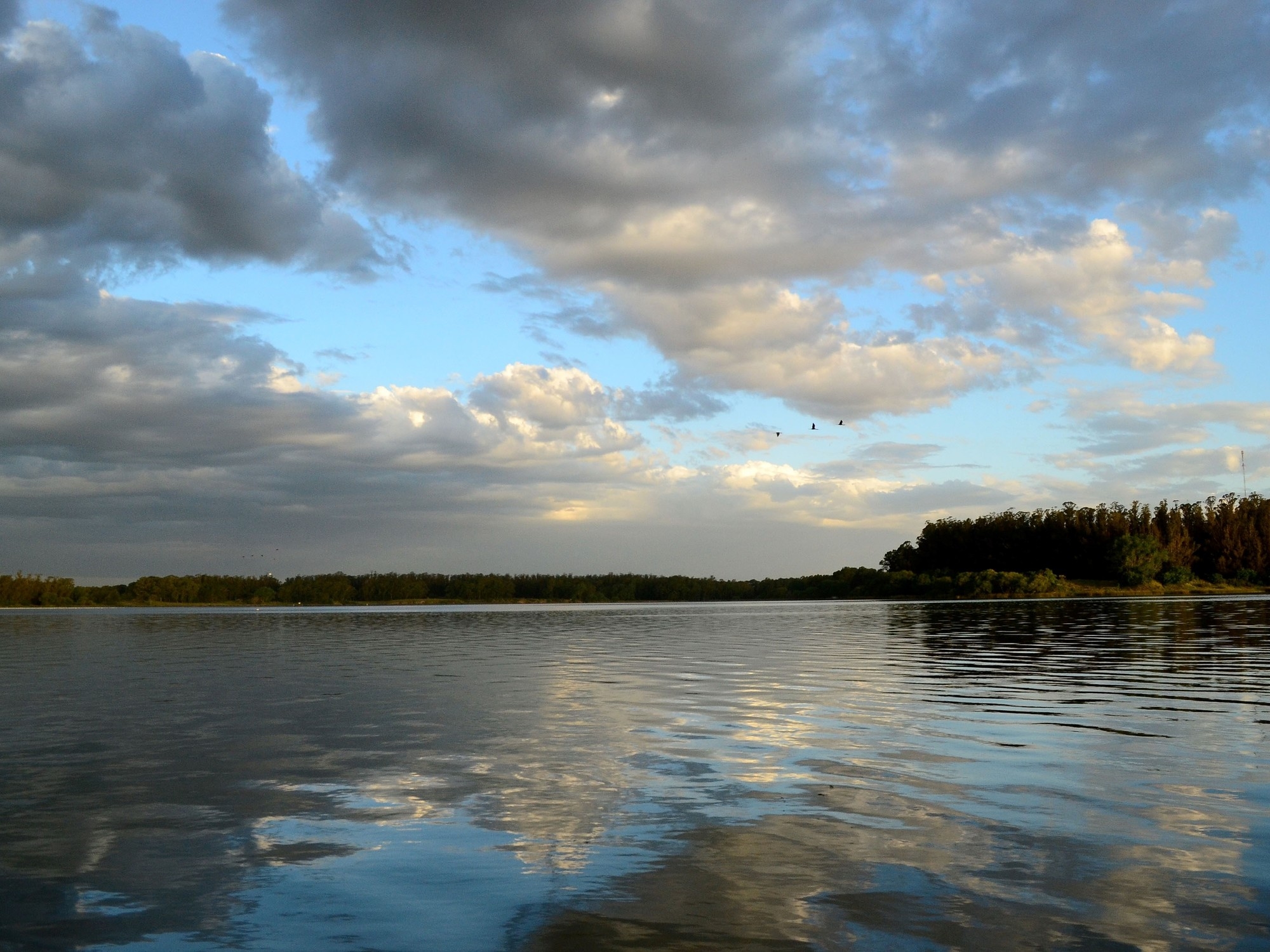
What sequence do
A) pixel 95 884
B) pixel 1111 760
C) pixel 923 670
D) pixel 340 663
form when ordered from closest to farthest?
pixel 95 884 < pixel 1111 760 < pixel 923 670 < pixel 340 663

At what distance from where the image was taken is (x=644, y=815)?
43.6 feet

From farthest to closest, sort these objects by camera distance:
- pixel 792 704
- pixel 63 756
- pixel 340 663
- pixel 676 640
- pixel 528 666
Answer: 1. pixel 676 640
2. pixel 340 663
3. pixel 528 666
4. pixel 792 704
5. pixel 63 756

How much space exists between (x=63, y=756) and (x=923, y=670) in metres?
28.5

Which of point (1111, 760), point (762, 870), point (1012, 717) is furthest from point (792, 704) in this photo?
point (762, 870)

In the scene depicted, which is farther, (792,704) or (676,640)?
(676,640)

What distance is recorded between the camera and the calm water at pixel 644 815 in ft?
29.5

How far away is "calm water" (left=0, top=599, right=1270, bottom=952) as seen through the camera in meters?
8.98

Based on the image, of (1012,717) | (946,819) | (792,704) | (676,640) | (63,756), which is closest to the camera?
(946,819)

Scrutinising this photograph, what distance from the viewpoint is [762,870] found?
34.7ft

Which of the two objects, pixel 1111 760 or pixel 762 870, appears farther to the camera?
pixel 1111 760

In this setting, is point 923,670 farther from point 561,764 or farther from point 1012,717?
point 561,764

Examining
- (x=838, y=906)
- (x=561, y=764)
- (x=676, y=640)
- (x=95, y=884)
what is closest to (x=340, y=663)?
(x=676, y=640)

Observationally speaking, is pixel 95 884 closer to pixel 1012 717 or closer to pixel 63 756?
pixel 63 756

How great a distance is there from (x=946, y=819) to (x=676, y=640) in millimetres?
49365
